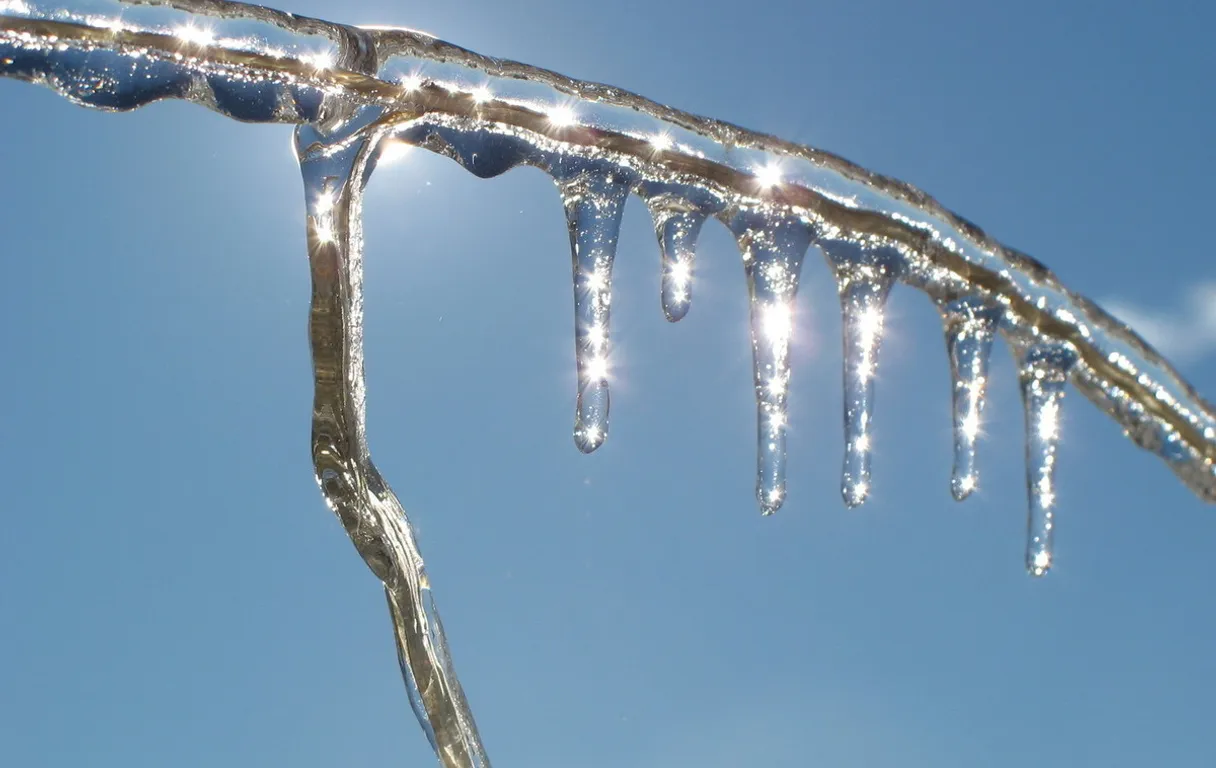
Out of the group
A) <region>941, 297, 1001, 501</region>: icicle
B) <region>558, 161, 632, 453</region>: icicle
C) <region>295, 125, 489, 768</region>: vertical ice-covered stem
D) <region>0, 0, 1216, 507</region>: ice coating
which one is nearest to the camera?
<region>0, 0, 1216, 507</region>: ice coating

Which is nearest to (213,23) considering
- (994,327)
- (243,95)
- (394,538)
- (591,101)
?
(243,95)

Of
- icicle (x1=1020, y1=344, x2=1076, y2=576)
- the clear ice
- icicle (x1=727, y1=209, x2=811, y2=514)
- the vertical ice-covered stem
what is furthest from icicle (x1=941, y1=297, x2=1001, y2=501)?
the vertical ice-covered stem

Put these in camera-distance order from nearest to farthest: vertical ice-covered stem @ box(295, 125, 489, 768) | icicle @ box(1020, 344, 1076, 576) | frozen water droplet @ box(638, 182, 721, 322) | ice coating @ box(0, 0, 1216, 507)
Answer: ice coating @ box(0, 0, 1216, 507) < vertical ice-covered stem @ box(295, 125, 489, 768) < frozen water droplet @ box(638, 182, 721, 322) < icicle @ box(1020, 344, 1076, 576)

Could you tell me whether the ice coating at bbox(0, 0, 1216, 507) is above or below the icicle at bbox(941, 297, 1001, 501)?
above

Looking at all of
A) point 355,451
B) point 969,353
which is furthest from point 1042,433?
point 355,451

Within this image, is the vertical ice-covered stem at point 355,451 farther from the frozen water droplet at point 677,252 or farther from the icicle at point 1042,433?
the icicle at point 1042,433

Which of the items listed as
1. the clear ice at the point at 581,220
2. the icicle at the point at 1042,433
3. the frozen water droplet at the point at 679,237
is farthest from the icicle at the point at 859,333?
the icicle at the point at 1042,433

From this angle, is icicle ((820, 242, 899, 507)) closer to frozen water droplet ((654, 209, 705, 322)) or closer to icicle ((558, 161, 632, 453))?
frozen water droplet ((654, 209, 705, 322))

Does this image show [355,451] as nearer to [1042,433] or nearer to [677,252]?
[677,252]
